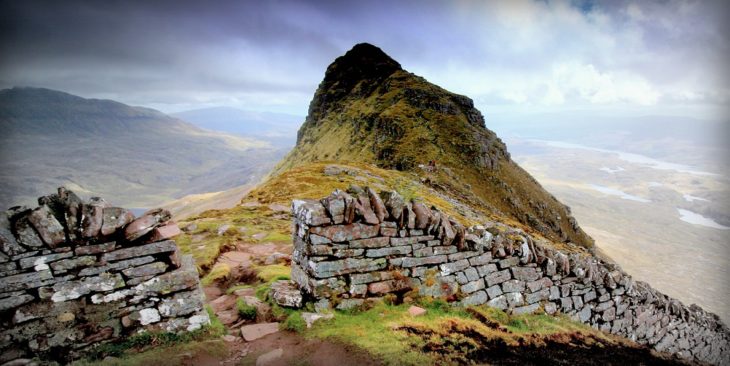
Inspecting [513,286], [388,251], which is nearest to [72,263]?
[388,251]

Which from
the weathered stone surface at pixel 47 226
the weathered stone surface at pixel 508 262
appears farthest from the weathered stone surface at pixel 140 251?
the weathered stone surface at pixel 508 262

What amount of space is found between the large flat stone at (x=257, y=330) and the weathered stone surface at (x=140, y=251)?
275cm

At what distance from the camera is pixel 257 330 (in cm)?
907

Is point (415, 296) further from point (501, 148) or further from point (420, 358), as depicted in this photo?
point (501, 148)

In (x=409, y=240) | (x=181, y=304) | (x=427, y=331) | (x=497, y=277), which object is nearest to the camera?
(x=181, y=304)

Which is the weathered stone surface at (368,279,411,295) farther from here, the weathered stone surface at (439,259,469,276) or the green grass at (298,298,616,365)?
the weathered stone surface at (439,259,469,276)

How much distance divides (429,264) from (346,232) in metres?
2.89

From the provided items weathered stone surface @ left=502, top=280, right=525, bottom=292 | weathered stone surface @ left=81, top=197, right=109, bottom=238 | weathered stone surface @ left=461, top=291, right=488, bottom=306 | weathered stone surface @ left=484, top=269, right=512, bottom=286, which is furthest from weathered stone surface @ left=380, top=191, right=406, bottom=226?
weathered stone surface @ left=81, top=197, right=109, bottom=238

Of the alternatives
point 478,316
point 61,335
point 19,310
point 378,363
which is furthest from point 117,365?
point 478,316

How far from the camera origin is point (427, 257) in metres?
10.8

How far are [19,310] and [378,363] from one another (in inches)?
287

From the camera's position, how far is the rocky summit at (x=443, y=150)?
6756 centimetres

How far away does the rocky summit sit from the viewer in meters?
67.6

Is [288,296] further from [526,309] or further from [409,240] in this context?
[526,309]
